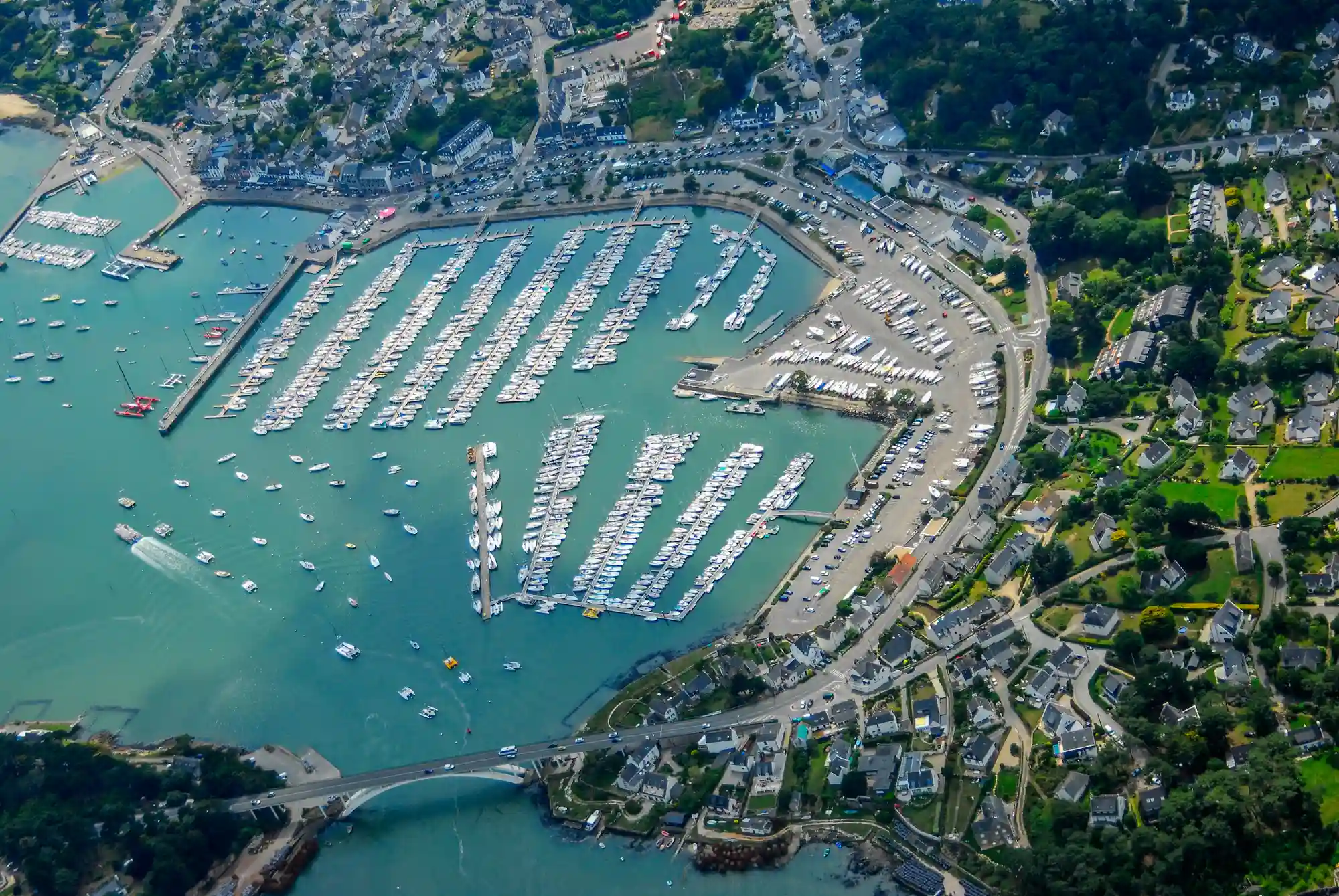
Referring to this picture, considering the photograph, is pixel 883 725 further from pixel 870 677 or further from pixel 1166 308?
pixel 1166 308

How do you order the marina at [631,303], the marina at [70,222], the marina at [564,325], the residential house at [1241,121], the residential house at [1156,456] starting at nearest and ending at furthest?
the residential house at [1156,456] → the residential house at [1241,121] → the marina at [564,325] → the marina at [631,303] → the marina at [70,222]

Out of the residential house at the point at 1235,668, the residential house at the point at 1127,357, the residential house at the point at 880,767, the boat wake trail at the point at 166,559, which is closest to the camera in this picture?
the residential house at the point at 1235,668

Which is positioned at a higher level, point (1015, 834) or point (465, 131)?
point (465, 131)

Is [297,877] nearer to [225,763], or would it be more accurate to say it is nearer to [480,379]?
[225,763]

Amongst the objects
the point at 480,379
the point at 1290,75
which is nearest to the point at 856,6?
the point at 1290,75

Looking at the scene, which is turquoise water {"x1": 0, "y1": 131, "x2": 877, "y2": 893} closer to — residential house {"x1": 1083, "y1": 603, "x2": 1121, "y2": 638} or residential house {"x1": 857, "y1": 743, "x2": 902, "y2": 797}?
residential house {"x1": 857, "y1": 743, "x2": 902, "y2": 797}

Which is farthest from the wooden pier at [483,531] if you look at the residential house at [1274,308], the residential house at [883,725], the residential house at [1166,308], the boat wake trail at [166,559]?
the residential house at [1274,308]

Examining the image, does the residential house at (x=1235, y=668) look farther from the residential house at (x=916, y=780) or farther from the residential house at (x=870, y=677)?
the residential house at (x=870, y=677)
